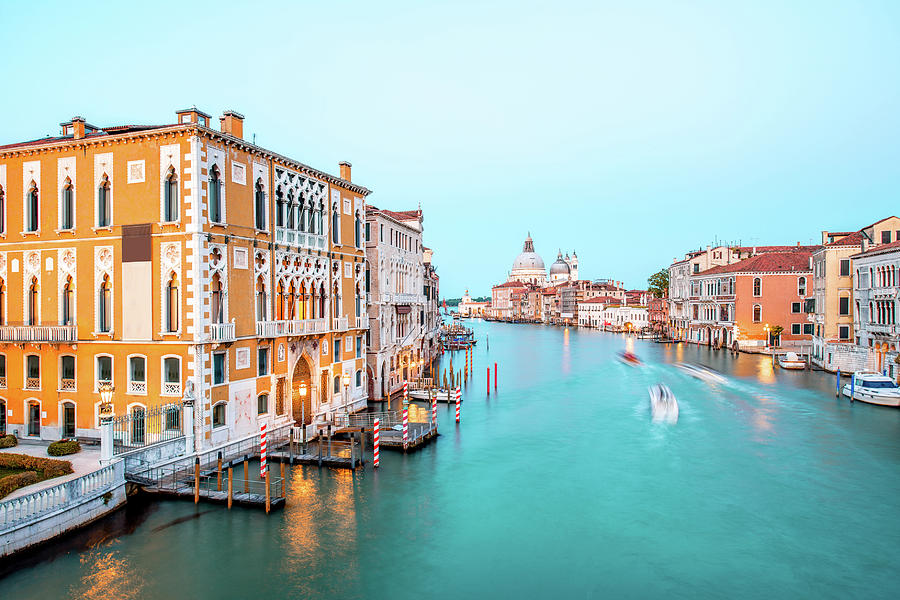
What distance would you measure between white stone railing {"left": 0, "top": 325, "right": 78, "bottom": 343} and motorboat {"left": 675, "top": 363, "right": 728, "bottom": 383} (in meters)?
35.2

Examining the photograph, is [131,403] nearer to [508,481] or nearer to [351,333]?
[351,333]

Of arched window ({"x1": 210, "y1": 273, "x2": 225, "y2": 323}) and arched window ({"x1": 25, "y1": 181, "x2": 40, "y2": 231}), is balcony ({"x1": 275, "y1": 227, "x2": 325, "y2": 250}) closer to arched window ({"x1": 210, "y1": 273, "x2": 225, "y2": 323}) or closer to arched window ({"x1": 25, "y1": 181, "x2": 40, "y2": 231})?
arched window ({"x1": 210, "y1": 273, "x2": 225, "y2": 323})

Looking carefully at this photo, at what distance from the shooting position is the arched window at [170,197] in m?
17.1

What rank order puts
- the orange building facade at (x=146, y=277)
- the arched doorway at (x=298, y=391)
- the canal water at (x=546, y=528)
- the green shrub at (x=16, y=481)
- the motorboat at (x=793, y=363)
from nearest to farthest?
the canal water at (x=546, y=528) < the green shrub at (x=16, y=481) < the orange building facade at (x=146, y=277) < the arched doorway at (x=298, y=391) < the motorboat at (x=793, y=363)

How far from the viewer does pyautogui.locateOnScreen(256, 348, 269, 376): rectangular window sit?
63.8ft

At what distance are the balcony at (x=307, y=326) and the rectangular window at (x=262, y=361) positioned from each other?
1.10m

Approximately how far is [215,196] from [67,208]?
4609 millimetres

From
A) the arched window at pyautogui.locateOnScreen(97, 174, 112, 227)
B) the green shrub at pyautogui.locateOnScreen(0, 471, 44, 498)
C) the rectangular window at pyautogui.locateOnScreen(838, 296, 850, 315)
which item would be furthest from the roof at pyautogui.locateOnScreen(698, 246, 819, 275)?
the green shrub at pyautogui.locateOnScreen(0, 471, 44, 498)

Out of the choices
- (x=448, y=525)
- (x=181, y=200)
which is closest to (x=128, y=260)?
(x=181, y=200)

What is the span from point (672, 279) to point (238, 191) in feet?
240

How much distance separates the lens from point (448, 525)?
15062 millimetres

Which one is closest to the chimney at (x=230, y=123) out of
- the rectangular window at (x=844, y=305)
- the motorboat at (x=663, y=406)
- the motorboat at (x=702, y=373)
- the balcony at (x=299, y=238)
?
the balcony at (x=299, y=238)

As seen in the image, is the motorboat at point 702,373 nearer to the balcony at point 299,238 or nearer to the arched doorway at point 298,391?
the arched doorway at point 298,391

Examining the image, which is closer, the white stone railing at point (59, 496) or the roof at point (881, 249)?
the white stone railing at point (59, 496)
